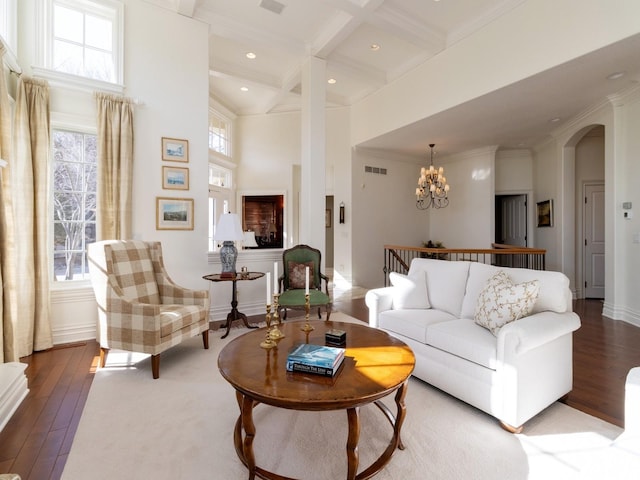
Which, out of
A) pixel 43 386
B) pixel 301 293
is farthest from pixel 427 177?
pixel 43 386

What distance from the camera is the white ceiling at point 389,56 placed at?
381 cm

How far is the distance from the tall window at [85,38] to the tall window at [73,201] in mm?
770

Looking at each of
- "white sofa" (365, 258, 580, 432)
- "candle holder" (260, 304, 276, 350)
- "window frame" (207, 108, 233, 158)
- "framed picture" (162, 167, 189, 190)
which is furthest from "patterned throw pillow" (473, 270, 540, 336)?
"window frame" (207, 108, 233, 158)

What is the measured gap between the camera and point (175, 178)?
400 centimetres

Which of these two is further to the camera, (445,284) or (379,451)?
(445,284)

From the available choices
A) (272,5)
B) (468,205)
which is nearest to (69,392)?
(272,5)

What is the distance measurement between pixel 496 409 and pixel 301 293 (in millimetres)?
2451

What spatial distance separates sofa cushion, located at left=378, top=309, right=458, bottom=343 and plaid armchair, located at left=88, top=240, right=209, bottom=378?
5.92 ft

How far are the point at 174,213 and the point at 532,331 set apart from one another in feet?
12.7

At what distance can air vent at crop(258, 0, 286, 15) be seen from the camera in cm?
393

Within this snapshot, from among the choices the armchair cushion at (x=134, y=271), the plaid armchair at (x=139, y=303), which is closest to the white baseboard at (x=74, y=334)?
the plaid armchair at (x=139, y=303)

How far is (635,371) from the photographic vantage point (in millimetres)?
1497

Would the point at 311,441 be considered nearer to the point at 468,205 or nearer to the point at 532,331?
the point at 532,331

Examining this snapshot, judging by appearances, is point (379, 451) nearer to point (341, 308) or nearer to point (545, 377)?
point (545, 377)
